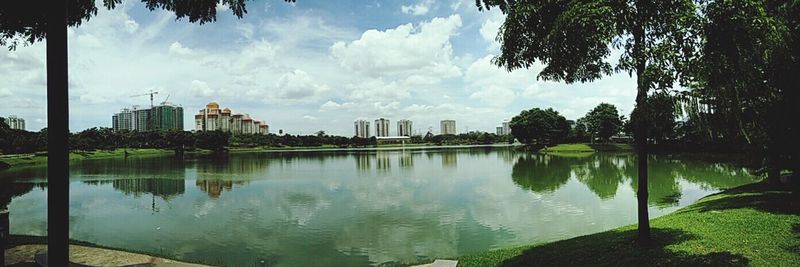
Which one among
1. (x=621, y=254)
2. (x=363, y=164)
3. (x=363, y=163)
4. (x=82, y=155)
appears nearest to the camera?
(x=621, y=254)

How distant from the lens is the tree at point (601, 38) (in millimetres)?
5648

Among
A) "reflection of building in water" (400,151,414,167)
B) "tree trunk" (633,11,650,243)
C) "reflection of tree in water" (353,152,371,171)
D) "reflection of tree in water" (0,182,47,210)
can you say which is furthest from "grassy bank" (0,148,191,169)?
"tree trunk" (633,11,650,243)

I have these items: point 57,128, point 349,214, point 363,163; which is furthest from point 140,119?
point 57,128

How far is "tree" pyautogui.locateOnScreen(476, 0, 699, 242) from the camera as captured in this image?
5.65 metres

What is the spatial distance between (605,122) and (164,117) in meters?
125

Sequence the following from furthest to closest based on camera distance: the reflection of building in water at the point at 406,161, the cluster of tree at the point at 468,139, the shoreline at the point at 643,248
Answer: the cluster of tree at the point at 468,139 < the reflection of building in water at the point at 406,161 < the shoreline at the point at 643,248

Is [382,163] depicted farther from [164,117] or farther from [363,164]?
[164,117]

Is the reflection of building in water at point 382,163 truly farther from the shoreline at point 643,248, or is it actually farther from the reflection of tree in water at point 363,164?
the shoreline at point 643,248

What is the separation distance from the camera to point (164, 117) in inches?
5463

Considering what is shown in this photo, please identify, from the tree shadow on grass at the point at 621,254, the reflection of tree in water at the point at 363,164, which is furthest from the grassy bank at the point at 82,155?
the tree shadow on grass at the point at 621,254

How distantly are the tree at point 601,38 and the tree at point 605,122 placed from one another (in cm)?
7798

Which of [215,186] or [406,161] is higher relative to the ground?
[406,161]

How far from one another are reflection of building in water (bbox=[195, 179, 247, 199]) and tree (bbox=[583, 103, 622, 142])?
67501mm

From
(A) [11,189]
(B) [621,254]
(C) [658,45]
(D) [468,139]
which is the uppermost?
(C) [658,45]
